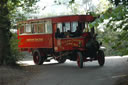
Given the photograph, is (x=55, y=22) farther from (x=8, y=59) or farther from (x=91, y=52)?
(x=8, y=59)

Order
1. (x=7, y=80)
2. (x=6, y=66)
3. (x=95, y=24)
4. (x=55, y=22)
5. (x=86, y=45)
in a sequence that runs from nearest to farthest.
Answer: (x=95, y=24) < (x=7, y=80) < (x=6, y=66) < (x=86, y=45) < (x=55, y=22)

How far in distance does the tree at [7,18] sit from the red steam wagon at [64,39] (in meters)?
0.67

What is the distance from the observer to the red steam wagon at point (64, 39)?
57.7ft

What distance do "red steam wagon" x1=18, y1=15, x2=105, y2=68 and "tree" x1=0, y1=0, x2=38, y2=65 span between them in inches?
26.4

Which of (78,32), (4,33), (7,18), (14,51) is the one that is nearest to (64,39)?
(78,32)

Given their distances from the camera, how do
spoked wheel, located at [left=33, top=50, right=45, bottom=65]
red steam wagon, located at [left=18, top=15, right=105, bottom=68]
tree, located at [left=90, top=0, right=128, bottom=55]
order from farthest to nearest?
spoked wheel, located at [left=33, top=50, right=45, bottom=65] → red steam wagon, located at [left=18, top=15, right=105, bottom=68] → tree, located at [left=90, top=0, right=128, bottom=55]

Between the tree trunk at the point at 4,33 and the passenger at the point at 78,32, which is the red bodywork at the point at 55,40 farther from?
the tree trunk at the point at 4,33

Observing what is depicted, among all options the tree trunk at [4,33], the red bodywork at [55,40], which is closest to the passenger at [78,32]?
the red bodywork at [55,40]

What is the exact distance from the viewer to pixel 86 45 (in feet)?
57.5

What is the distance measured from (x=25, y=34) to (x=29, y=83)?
414 inches

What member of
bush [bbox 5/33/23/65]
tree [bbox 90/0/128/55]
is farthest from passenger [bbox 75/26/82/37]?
tree [bbox 90/0/128/55]

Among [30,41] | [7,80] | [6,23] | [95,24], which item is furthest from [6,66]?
[95,24]

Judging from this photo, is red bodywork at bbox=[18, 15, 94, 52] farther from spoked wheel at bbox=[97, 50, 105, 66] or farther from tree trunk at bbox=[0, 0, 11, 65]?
spoked wheel at bbox=[97, 50, 105, 66]

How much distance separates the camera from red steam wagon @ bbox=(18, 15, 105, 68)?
17.6m
